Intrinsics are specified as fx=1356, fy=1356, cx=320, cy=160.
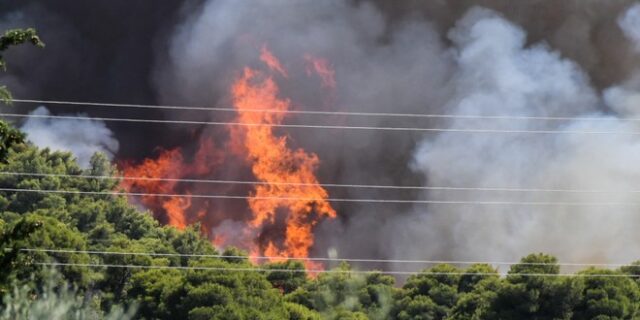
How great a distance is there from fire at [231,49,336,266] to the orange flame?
261cm

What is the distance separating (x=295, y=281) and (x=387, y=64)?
77.2 ft

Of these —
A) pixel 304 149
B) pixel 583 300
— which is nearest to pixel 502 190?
pixel 304 149

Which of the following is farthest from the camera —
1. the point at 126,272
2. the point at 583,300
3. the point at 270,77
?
the point at 270,77

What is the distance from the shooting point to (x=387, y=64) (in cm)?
9831

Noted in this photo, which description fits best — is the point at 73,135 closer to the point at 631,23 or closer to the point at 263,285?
the point at 263,285

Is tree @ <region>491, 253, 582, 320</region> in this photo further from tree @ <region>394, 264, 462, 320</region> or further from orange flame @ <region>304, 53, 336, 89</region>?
orange flame @ <region>304, 53, 336, 89</region>

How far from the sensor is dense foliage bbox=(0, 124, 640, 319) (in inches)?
2761

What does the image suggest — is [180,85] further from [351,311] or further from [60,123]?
[351,311]

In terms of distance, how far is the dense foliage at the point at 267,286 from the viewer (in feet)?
230

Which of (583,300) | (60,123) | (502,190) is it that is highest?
(60,123)

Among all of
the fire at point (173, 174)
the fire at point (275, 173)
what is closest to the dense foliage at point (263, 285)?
the fire at point (275, 173)

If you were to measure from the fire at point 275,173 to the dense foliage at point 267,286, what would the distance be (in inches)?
338

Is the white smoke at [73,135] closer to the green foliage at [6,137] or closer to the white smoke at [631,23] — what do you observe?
the white smoke at [631,23]

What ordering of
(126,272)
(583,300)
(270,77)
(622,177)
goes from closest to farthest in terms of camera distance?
(583,300) → (126,272) → (622,177) → (270,77)
